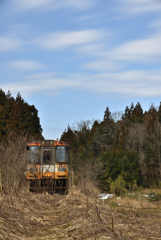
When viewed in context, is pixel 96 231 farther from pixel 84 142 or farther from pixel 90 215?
pixel 84 142

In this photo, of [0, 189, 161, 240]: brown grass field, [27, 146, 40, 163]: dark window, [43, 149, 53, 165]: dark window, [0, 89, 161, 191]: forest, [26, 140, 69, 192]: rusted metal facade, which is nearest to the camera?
[0, 189, 161, 240]: brown grass field

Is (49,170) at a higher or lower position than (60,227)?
higher

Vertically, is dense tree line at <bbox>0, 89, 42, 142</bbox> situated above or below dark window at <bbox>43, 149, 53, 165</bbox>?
above

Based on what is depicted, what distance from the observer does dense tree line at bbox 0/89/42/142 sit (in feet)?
125

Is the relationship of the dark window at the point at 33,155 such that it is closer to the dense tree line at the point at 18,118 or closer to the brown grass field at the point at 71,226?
the brown grass field at the point at 71,226

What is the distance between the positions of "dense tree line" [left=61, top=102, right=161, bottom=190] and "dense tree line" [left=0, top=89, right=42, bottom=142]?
5.29 meters

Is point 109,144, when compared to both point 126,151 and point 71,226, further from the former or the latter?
point 71,226

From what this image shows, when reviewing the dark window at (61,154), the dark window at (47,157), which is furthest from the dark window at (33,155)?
the dark window at (61,154)

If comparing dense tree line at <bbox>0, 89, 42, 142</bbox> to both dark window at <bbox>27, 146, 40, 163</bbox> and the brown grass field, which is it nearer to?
dark window at <bbox>27, 146, 40, 163</bbox>

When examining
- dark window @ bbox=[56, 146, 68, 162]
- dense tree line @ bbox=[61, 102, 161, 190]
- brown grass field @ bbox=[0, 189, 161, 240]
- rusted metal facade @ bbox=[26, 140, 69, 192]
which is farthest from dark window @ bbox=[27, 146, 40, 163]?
dense tree line @ bbox=[61, 102, 161, 190]

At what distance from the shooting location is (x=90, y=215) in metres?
8.72

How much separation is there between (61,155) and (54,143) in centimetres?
79

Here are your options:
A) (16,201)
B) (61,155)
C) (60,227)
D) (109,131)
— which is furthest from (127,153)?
(60,227)

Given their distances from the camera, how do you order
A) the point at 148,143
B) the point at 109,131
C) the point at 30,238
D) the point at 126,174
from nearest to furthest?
the point at 30,238
the point at 126,174
the point at 148,143
the point at 109,131
